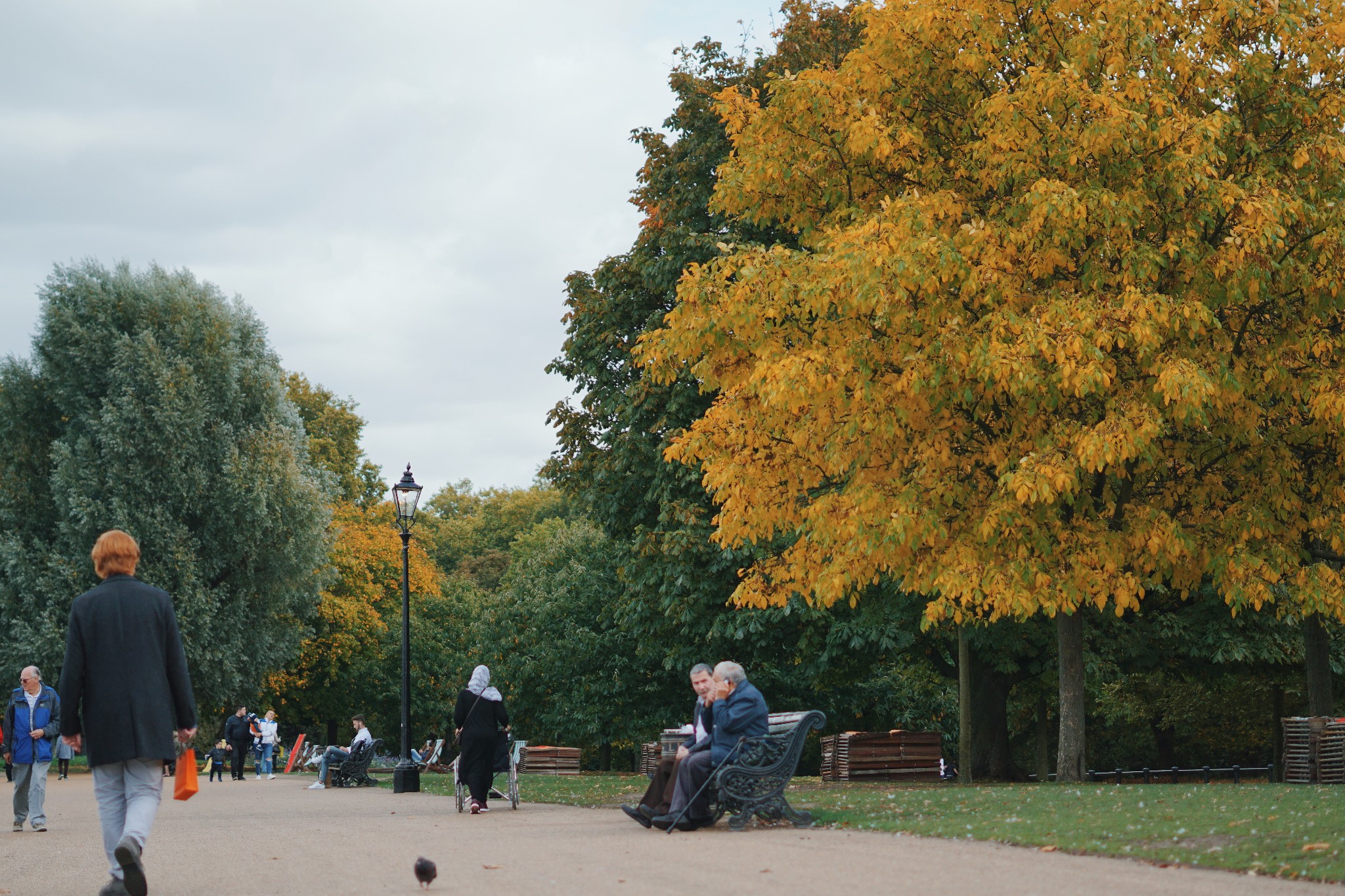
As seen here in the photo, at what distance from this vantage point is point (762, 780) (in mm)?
11359

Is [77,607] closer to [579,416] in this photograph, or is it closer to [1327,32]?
[1327,32]

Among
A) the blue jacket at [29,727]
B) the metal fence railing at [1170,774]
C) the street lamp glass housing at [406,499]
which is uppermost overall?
the street lamp glass housing at [406,499]

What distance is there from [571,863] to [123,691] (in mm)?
3094

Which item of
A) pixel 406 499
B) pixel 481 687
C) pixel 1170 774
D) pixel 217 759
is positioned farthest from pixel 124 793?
pixel 1170 774

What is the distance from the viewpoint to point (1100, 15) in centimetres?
1496

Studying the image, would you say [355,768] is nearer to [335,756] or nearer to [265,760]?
[335,756]

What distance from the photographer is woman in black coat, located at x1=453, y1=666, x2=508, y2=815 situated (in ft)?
49.7

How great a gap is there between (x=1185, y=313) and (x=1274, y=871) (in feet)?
23.9

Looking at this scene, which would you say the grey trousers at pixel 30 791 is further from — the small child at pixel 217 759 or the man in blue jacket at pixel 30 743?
the small child at pixel 217 759

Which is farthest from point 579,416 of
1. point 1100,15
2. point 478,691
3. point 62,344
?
point 62,344

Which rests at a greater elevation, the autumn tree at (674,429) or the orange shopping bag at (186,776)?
the autumn tree at (674,429)

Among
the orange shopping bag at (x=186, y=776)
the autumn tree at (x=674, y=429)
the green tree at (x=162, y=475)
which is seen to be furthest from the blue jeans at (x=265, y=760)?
the orange shopping bag at (x=186, y=776)

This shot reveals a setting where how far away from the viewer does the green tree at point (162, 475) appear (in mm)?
35344

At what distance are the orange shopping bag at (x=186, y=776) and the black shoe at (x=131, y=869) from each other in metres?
0.64
